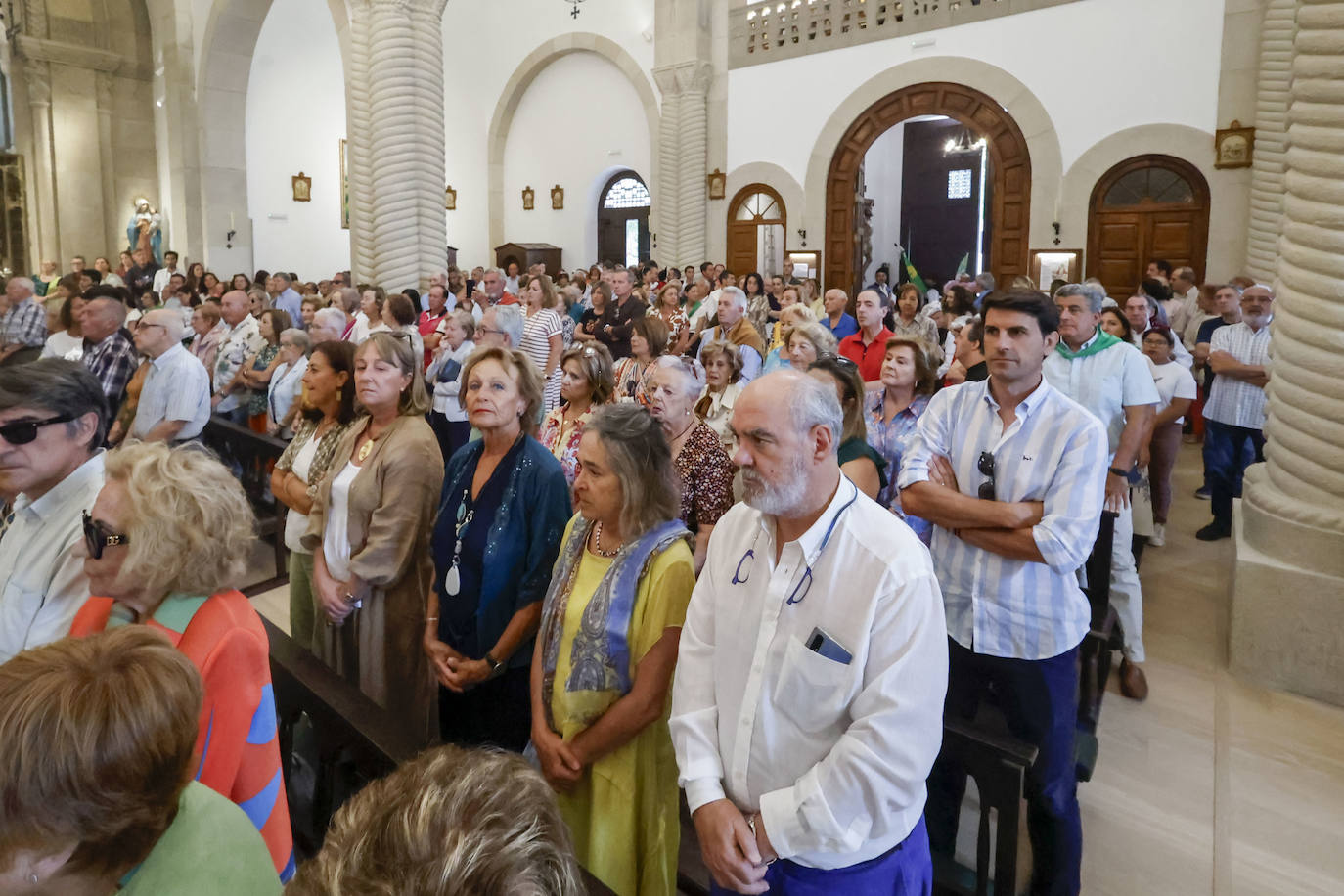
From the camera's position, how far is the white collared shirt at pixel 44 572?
2.15 meters

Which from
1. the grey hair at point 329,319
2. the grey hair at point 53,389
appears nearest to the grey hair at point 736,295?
the grey hair at point 329,319

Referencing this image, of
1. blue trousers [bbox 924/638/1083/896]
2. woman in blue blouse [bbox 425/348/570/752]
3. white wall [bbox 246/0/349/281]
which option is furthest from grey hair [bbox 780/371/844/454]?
white wall [bbox 246/0/349/281]

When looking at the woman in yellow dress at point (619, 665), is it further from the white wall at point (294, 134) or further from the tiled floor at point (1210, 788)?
the white wall at point (294, 134)

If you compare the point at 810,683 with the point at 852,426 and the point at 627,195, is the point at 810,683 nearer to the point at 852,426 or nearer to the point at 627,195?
the point at 852,426

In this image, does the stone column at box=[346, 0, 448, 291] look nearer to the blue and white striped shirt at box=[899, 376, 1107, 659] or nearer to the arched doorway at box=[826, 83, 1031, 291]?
the arched doorway at box=[826, 83, 1031, 291]

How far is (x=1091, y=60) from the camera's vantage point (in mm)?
10828

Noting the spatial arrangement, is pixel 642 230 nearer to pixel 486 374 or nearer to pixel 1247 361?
pixel 1247 361

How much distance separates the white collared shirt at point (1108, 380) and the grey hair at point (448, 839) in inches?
147

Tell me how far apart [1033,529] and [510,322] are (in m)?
3.51

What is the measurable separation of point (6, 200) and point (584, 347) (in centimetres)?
1815

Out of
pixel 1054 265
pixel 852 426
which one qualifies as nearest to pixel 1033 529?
pixel 852 426

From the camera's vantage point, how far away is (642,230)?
692 inches

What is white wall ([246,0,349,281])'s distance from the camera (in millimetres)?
16344

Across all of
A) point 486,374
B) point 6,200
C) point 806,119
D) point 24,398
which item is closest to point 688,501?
point 486,374
